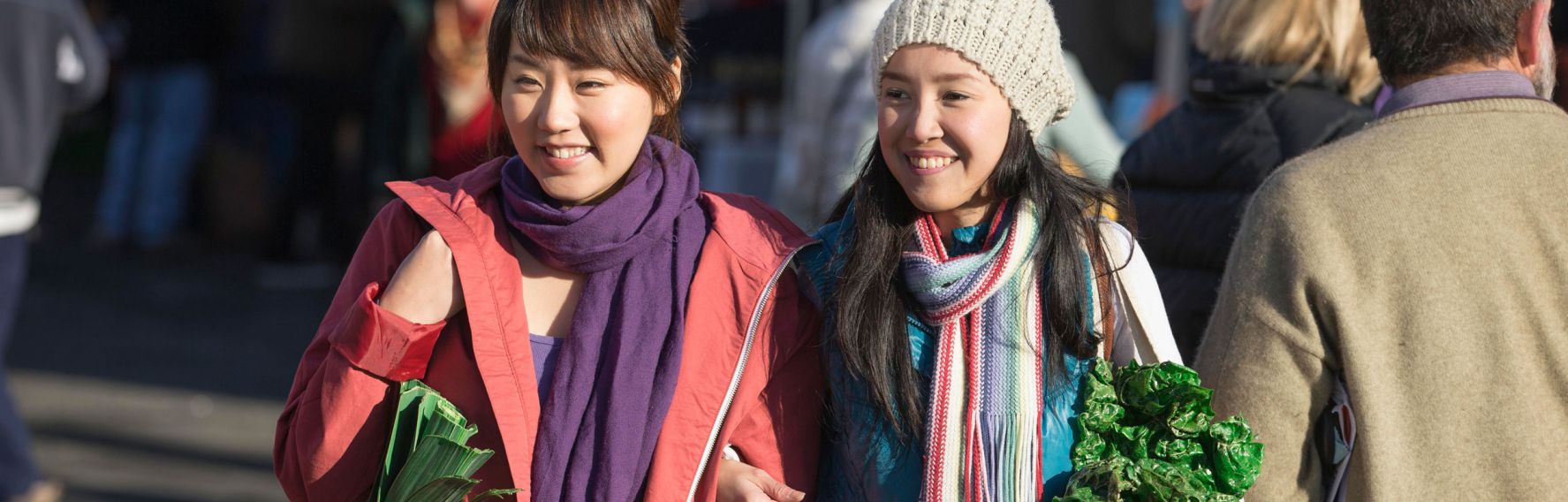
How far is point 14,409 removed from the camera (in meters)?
5.13

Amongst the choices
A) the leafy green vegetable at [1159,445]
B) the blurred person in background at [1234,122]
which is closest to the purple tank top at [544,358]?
the leafy green vegetable at [1159,445]

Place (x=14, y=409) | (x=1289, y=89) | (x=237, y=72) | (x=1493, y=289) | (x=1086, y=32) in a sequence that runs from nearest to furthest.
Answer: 1. (x=1493, y=289)
2. (x=1289, y=89)
3. (x=14, y=409)
4. (x=1086, y=32)
5. (x=237, y=72)

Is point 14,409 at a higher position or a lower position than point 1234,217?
lower

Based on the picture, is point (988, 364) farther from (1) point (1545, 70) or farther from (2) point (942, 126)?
(1) point (1545, 70)

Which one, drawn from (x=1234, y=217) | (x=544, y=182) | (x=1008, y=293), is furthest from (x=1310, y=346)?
(x=544, y=182)

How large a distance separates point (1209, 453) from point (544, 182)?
1.04 metres

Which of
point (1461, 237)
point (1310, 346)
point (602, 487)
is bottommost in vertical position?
point (602, 487)

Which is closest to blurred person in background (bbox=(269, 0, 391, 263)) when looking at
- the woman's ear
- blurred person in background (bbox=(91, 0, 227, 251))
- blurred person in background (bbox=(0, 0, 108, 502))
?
blurred person in background (bbox=(91, 0, 227, 251))

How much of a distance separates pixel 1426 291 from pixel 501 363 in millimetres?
1338

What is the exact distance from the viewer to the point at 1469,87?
93.7 inches

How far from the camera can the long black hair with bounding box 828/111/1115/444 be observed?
2396mm

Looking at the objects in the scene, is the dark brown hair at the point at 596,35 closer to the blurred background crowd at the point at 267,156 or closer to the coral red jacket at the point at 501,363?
the coral red jacket at the point at 501,363

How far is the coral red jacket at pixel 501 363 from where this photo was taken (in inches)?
A: 89.4

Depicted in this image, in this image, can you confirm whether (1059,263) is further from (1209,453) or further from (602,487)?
(602,487)
